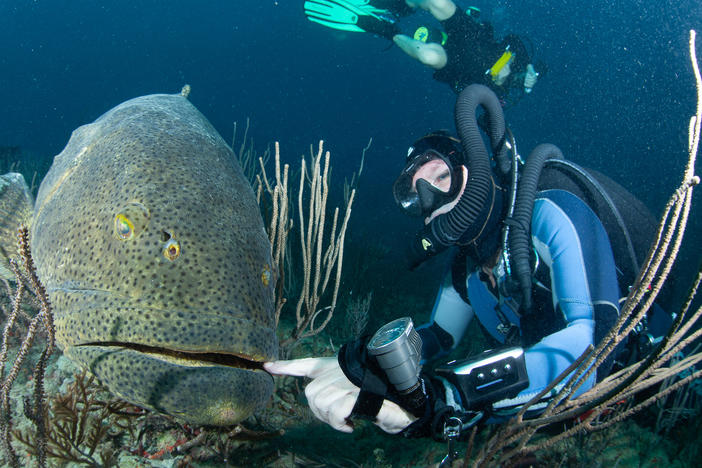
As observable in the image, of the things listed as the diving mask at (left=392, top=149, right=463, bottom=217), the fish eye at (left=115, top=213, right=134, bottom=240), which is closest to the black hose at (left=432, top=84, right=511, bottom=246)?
the diving mask at (left=392, top=149, right=463, bottom=217)

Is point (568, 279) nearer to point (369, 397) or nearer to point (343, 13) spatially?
point (369, 397)

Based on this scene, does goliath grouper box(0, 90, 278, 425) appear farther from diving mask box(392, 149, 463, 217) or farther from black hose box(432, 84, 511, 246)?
diving mask box(392, 149, 463, 217)

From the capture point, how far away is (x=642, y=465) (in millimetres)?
4023

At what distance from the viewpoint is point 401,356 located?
1.68 meters

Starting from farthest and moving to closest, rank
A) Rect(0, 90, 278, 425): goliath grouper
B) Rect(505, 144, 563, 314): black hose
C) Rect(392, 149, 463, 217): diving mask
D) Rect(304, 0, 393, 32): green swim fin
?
1. Rect(304, 0, 393, 32): green swim fin
2. Rect(392, 149, 463, 217): diving mask
3. Rect(505, 144, 563, 314): black hose
4. Rect(0, 90, 278, 425): goliath grouper

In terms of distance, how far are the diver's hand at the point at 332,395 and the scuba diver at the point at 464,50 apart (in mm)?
7803

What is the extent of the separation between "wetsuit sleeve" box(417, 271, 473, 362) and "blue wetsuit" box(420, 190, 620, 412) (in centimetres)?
100

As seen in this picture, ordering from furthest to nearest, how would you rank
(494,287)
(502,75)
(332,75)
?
(332,75) < (502,75) < (494,287)

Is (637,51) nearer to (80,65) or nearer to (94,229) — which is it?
(94,229)

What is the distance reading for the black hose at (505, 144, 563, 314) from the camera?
2.95 meters

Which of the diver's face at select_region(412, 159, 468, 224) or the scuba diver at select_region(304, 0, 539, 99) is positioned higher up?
the scuba diver at select_region(304, 0, 539, 99)

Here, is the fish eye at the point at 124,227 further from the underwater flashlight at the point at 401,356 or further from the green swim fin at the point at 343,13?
the green swim fin at the point at 343,13

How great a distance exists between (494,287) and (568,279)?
40.0 inches

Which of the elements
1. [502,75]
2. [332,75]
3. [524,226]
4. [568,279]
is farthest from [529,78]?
[332,75]
